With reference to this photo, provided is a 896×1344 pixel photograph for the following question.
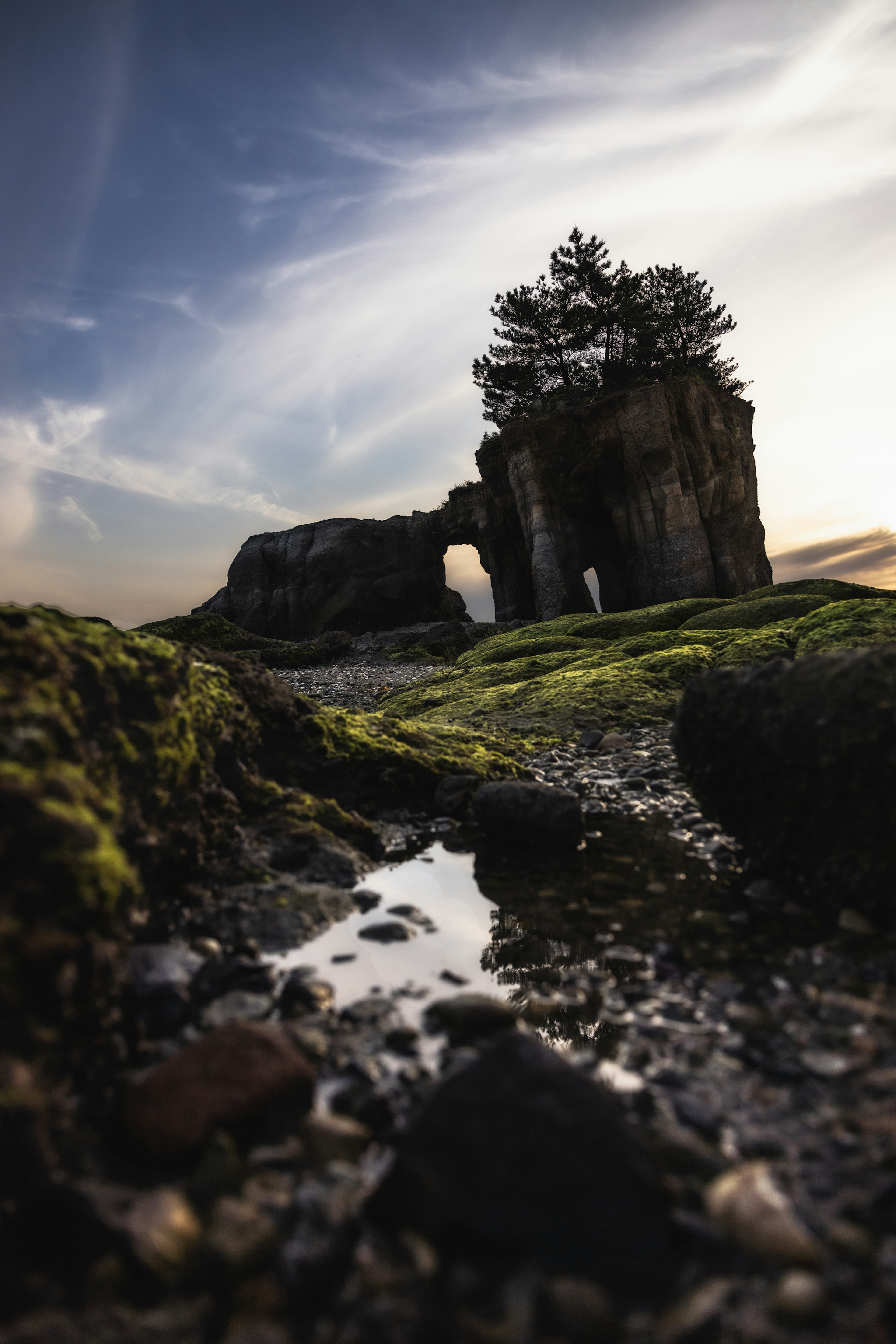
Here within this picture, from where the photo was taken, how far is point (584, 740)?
30.1 feet

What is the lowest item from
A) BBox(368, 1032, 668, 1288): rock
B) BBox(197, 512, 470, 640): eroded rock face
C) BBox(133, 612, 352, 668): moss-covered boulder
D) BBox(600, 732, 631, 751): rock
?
BBox(600, 732, 631, 751): rock

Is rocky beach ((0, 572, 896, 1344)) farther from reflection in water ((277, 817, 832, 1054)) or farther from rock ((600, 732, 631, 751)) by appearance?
rock ((600, 732, 631, 751))

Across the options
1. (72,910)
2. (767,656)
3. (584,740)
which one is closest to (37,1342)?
(72,910)

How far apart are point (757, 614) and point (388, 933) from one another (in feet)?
66.6

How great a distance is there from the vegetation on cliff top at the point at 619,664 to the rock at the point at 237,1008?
23.9 ft

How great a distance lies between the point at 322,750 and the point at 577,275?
40.0 meters

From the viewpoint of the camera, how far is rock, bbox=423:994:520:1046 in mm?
2574

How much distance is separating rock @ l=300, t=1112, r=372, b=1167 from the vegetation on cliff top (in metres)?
7.85

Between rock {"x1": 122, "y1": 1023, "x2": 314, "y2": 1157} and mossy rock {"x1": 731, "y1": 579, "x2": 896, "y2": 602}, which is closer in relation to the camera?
rock {"x1": 122, "y1": 1023, "x2": 314, "y2": 1157}

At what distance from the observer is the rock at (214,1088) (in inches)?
75.0

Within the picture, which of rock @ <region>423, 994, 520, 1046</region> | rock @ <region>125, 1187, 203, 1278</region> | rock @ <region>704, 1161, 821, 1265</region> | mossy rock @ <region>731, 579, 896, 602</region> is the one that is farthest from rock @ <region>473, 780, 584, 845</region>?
mossy rock @ <region>731, 579, 896, 602</region>

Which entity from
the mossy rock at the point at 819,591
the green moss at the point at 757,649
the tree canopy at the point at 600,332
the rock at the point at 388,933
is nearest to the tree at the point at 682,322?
the tree canopy at the point at 600,332

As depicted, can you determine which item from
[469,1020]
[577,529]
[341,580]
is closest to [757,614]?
[577,529]

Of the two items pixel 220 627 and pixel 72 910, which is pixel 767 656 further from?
pixel 220 627
